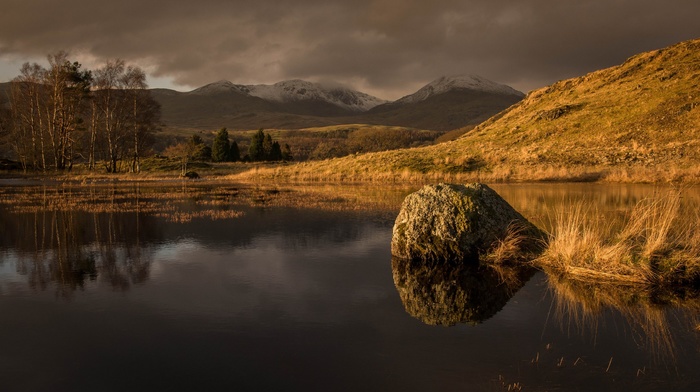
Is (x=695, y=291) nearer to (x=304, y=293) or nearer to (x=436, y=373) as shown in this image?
(x=436, y=373)

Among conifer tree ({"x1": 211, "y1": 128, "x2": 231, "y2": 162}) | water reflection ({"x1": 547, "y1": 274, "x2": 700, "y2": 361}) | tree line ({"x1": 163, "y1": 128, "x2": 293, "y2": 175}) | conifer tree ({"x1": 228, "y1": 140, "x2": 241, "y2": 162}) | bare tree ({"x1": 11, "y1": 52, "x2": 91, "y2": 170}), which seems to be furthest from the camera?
conifer tree ({"x1": 228, "y1": 140, "x2": 241, "y2": 162})

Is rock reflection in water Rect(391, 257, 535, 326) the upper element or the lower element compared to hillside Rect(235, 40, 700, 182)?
lower

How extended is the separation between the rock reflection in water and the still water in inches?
1.7

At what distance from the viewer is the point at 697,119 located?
47.6 metres

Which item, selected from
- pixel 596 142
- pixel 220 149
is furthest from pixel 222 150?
pixel 596 142

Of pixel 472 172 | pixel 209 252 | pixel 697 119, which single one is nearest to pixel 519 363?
pixel 209 252

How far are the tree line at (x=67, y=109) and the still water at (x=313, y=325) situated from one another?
5493 cm

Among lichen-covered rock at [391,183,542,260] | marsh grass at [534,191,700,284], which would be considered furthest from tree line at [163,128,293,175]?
marsh grass at [534,191,700,284]

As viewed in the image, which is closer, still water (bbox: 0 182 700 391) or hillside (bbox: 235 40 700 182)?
still water (bbox: 0 182 700 391)

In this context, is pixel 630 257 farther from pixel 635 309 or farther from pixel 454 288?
pixel 454 288

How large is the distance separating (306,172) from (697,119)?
140ft

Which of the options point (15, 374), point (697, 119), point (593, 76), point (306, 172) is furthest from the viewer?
point (593, 76)

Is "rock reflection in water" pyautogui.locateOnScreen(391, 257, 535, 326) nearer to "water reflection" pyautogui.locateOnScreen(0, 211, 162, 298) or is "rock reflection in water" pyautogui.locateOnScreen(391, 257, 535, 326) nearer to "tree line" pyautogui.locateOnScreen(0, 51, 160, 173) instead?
"water reflection" pyautogui.locateOnScreen(0, 211, 162, 298)

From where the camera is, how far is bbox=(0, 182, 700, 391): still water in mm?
5184
